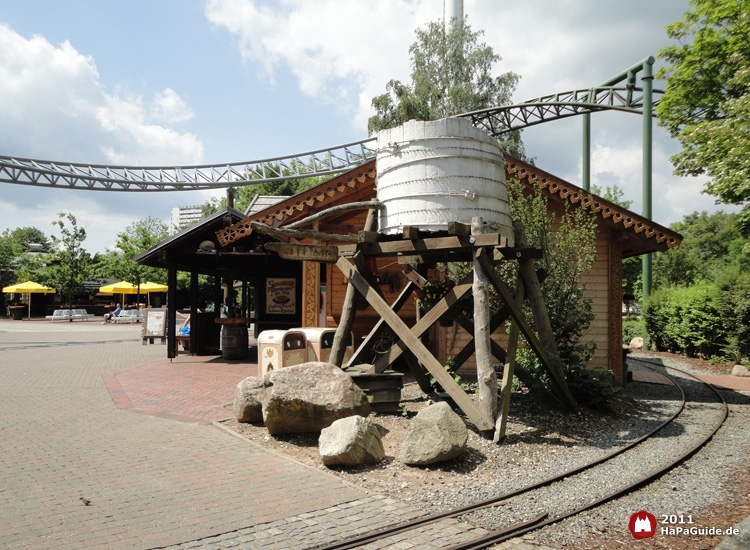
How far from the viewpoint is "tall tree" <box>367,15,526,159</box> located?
30.5 m

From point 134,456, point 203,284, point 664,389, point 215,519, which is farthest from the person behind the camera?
point 203,284

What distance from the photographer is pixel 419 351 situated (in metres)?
7.61

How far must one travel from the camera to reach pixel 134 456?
627 cm

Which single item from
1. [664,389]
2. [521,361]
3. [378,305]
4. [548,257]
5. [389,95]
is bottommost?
[664,389]

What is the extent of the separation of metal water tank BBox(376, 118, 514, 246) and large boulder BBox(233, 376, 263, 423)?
3046mm

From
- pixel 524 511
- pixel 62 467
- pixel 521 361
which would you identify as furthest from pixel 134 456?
pixel 521 361

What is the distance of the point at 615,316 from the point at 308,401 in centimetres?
790

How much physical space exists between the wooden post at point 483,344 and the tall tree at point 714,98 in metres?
10.4

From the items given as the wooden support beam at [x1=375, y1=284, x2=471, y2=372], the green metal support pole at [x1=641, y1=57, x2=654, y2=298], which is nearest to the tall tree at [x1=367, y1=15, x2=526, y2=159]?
the green metal support pole at [x1=641, y1=57, x2=654, y2=298]

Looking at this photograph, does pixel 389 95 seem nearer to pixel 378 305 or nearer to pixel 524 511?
pixel 378 305

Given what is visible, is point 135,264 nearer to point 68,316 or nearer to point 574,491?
point 68,316

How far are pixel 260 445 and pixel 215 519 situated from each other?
2.31 m

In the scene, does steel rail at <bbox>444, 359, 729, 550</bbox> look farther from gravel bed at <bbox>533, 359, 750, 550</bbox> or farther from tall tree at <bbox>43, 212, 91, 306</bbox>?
tall tree at <bbox>43, 212, 91, 306</bbox>

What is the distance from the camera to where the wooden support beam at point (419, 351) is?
6.95m
